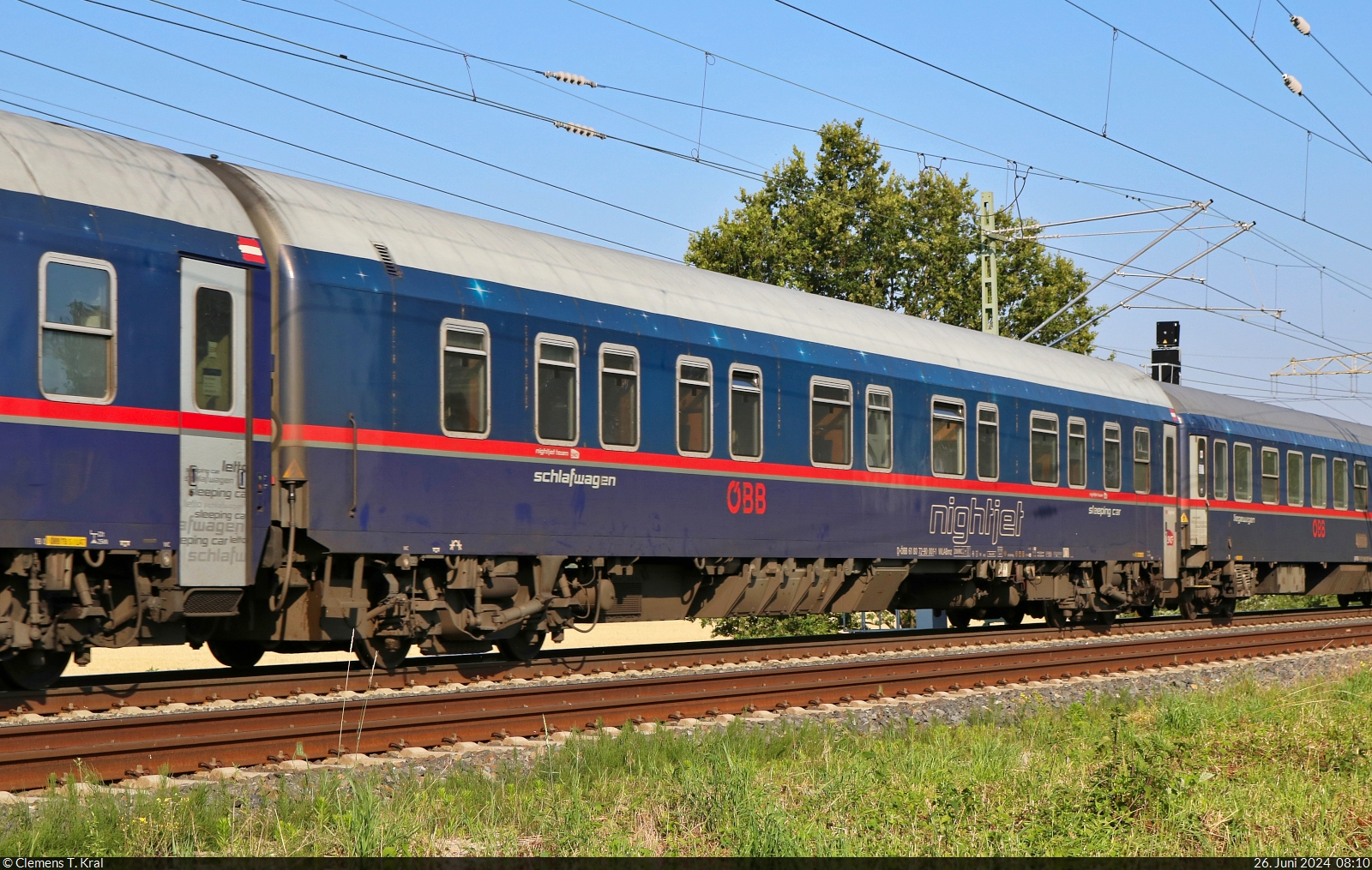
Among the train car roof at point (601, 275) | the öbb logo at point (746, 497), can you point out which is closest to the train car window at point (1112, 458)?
the train car roof at point (601, 275)

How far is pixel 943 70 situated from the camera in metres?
19.4

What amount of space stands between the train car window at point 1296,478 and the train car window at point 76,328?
23.3m

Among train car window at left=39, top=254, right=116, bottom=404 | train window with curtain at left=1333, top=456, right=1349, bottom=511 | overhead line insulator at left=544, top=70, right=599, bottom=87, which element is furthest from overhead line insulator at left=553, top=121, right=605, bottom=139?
train window with curtain at left=1333, top=456, right=1349, bottom=511

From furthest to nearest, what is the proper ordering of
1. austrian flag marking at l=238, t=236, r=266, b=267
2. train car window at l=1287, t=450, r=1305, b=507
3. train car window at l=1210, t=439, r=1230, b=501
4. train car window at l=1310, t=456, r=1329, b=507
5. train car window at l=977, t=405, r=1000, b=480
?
train car window at l=1310, t=456, r=1329, b=507 → train car window at l=1287, t=450, r=1305, b=507 → train car window at l=1210, t=439, r=1230, b=501 → train car window at l=977, t=405, r=1000, b=480 → austrian flag marking at l=238, t=236, r=266, b=267

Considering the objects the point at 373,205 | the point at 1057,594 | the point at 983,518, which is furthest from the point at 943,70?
the point at 373,205

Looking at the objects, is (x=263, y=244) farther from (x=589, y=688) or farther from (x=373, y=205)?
(x=589, y=688)

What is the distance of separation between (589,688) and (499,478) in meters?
2.12

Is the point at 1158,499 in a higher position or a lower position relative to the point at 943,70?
lower

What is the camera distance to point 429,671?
40.8ft

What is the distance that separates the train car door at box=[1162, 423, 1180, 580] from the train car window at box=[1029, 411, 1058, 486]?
371 cm

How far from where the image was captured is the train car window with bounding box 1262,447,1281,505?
85.6ft

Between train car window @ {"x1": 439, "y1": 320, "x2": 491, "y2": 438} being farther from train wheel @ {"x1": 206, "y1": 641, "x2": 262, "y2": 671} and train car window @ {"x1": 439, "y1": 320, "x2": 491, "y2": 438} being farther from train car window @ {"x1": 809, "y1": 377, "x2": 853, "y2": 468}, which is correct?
train car window @ {"x1": 809, "y1": 377, "x2": 853, "y2": 468}

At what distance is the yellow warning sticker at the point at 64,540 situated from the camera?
367 inches

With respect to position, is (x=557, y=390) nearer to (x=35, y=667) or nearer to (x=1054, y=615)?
(x=35, y=667)
